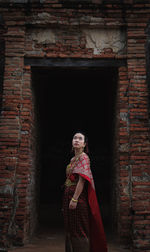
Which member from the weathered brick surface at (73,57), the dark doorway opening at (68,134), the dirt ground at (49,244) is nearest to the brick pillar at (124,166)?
the weathered brick surface at (73,57)

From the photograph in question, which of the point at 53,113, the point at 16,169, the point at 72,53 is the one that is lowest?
the point at 16,169

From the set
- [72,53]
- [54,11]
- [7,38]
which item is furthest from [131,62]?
[7,38]

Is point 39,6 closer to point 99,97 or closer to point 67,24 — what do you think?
point 67,24

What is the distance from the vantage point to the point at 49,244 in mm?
4715

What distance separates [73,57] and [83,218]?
123 inches

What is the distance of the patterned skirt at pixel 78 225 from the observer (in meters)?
3.21

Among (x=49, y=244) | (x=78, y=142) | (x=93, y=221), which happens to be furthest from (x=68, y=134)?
(x=93, y=221)

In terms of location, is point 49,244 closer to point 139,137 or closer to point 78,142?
point 78,142

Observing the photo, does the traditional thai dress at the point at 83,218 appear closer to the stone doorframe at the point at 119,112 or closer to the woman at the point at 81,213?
the woman at the point at 81,213

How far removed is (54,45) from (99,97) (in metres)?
4.14

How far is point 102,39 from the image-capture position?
16.9 ft

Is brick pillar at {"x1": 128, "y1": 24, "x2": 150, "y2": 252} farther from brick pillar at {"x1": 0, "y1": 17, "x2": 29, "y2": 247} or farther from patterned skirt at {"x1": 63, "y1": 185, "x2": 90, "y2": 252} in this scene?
brick pillar at {"x1": 0, "y1": 17, "x2": 29, "y2": 247}

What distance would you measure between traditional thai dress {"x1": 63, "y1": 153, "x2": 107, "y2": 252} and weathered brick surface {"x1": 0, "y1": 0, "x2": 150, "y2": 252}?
Result: 1285mm

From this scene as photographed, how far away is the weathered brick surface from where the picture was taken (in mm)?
4508
